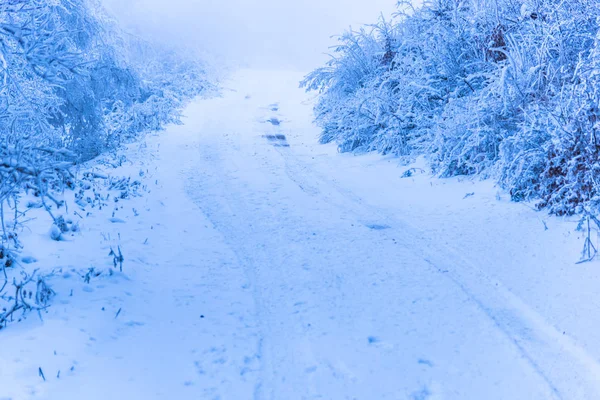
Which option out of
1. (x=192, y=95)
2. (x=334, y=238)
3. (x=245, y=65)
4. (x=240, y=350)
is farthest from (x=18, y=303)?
(x=245, y=65)

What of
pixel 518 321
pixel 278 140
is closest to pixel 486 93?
pixel 518 321

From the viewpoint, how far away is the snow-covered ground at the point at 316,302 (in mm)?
4105

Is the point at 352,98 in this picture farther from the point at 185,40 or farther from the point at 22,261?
the point at 185,40

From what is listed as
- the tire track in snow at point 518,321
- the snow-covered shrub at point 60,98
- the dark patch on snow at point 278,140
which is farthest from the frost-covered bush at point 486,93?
the snow-covered shrub at point 60,98

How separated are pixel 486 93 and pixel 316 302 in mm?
6334

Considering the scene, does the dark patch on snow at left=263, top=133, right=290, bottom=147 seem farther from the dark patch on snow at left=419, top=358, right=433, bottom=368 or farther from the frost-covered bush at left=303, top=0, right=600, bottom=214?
the dark patch on snow at left=419, top=358, right=433, bottom=368

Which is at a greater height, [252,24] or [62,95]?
[252,24]

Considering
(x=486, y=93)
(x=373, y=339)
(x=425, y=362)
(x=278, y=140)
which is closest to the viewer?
(x=425, y=362)

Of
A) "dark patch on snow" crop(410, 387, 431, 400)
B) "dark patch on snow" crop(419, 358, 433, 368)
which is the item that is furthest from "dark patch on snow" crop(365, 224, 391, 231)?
"dark patch on snow" crop(410, 387, 431, 400)

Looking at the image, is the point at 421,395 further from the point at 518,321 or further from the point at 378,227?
the point at 378,227

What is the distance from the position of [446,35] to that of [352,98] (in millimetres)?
4124

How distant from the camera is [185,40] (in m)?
43.3

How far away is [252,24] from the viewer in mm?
69062

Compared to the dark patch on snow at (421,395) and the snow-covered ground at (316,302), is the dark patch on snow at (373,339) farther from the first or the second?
the dark patch on snow at (421,395)
